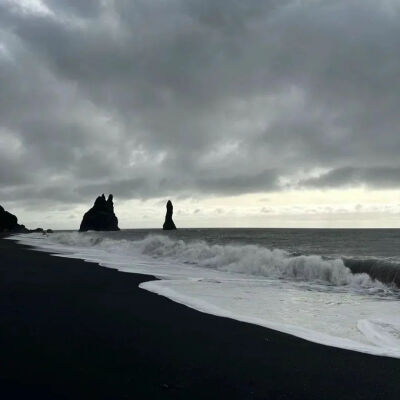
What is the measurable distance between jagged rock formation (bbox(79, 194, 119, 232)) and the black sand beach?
166922 mm

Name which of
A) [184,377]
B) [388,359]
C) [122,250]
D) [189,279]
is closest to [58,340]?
[184,377]

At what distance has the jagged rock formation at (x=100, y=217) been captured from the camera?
17125cm

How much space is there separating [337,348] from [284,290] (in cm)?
745

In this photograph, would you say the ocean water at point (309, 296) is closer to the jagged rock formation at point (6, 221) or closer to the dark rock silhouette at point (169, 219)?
the jagged rock formation at point (6, 221)

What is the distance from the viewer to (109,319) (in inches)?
320

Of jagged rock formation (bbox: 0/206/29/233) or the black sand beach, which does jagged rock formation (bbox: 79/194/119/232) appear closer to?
jagged rock formation (bbox: 0/206/29/233)

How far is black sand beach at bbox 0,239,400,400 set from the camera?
4.51 metres

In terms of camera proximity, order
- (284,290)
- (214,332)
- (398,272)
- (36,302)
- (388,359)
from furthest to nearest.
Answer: (398,272) < (284,290) < (36,302) < (214,332) < (388,359)

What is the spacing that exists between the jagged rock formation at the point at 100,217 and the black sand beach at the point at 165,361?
167 meters

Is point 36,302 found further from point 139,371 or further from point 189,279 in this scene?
point 189,279

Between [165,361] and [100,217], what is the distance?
560 ft

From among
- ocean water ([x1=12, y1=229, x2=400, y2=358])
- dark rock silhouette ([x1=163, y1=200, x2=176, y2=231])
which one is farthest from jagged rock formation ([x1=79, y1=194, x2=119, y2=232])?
ocean water ([x1=12, y1=229, x2=400, y2=358])

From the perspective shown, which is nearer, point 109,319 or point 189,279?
point 109,319

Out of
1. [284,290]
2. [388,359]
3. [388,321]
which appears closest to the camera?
[388,359]
